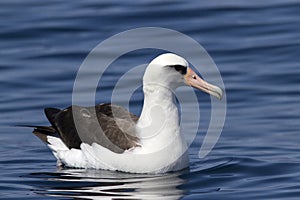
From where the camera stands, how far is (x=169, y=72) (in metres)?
11.9

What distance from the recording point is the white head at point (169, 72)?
11867mm

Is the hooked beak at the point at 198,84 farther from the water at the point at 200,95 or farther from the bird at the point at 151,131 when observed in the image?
the water at the point at 200,95

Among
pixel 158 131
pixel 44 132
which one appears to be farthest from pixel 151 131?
pixel 44 132

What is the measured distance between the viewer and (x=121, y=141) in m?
12.0

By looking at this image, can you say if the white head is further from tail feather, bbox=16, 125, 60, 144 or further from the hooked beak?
tail feather, bbox=16, 125, 60, 144

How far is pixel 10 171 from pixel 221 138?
301 centimetres

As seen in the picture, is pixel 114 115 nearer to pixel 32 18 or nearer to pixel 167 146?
pixel 167 146

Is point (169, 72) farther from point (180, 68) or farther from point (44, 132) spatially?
point (44, 132)

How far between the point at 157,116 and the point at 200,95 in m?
4.62

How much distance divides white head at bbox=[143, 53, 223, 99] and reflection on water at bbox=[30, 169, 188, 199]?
1.05m

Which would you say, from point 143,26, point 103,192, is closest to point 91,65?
point 143,26

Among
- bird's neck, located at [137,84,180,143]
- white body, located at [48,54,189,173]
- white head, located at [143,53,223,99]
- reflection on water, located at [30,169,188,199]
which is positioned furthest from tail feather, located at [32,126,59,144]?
white head, located at [143,53,223,99]

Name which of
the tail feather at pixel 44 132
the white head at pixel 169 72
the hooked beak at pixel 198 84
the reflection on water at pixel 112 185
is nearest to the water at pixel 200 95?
the reflection on water at pixel 112 185

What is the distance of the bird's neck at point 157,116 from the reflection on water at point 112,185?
1.53 feet
